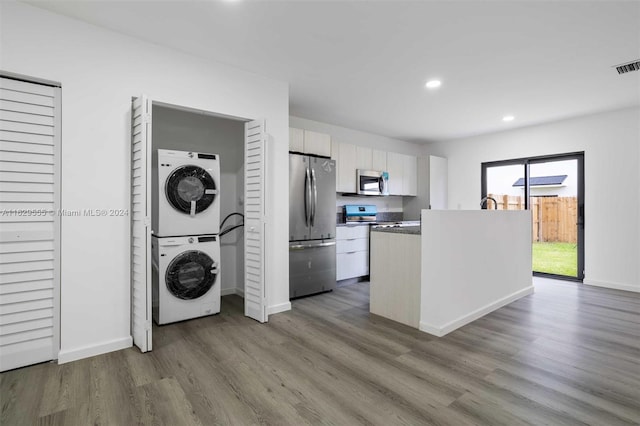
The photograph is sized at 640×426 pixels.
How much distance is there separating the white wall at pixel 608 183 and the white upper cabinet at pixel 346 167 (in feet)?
10.1

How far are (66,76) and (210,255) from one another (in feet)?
6.50

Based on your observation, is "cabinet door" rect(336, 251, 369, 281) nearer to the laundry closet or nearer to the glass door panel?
the laundry closet

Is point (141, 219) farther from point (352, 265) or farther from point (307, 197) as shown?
point (352, 265)

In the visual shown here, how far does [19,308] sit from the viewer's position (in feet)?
7.64

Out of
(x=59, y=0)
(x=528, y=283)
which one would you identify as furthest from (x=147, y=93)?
(x=528, y=283)

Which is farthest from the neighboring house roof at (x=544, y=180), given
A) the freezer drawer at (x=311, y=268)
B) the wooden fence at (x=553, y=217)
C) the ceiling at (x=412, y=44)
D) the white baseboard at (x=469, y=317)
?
the freezer drawer at (x=311, y=268)

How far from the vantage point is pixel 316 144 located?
15.2 feet

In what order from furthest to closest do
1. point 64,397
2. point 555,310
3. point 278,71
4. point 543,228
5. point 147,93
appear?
point 543,228 < point 555,310 < point 278,71 < point 147,93 < point 64,397

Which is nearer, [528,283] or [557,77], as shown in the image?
[557,77]

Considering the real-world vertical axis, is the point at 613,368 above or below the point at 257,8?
below

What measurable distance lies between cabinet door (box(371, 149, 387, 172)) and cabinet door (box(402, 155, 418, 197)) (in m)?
0.60

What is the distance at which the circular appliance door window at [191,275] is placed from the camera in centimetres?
327

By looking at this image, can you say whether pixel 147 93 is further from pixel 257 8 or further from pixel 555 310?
pixel 555 310

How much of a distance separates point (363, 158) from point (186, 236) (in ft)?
10.9
